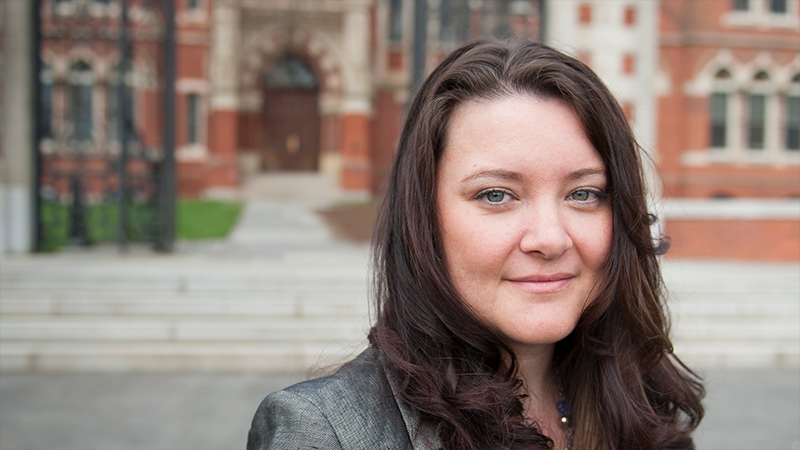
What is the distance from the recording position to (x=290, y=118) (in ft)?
77.6

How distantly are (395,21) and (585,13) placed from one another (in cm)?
1568

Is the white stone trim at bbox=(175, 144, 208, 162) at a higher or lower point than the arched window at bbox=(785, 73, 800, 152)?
lower

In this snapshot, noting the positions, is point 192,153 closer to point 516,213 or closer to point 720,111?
point 720,111

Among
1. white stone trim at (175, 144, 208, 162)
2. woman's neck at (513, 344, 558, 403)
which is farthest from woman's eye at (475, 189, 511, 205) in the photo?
white stone trim at (175, 144, 208, 162)

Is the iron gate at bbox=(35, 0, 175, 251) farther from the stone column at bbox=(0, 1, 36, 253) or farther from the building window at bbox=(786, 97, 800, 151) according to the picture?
the building window at bbox=(786, 97, 800, 151)

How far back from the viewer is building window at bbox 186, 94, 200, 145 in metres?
22.0

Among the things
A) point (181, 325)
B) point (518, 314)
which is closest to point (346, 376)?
point (518, 314)

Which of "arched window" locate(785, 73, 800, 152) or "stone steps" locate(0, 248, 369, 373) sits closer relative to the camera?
"stone steps" locate(0, 248, 369, 373)

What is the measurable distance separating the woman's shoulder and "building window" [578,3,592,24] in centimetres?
819

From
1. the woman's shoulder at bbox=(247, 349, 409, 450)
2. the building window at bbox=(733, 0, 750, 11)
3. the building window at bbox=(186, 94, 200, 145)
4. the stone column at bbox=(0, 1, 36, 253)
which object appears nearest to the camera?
the woman's shoulder at bbox=(247, 349, 409, 450)

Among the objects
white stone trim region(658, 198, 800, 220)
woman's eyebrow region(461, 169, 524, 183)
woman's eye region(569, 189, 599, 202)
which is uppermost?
woman's eyebrow region(461, 169, 524, 183)

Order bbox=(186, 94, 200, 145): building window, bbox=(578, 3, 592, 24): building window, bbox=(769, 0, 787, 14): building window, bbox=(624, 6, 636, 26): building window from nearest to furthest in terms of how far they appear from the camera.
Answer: bbox=(578, 3, 592, 24): building window → bbox=(624, 6, 636, 26): building window → bbox=(186, 94, 200, 145): building window → bbox=(769, 0, 787, 14): building window

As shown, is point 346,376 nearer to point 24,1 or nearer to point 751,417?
point 751,417

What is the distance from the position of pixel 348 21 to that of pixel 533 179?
2127 centimetres
